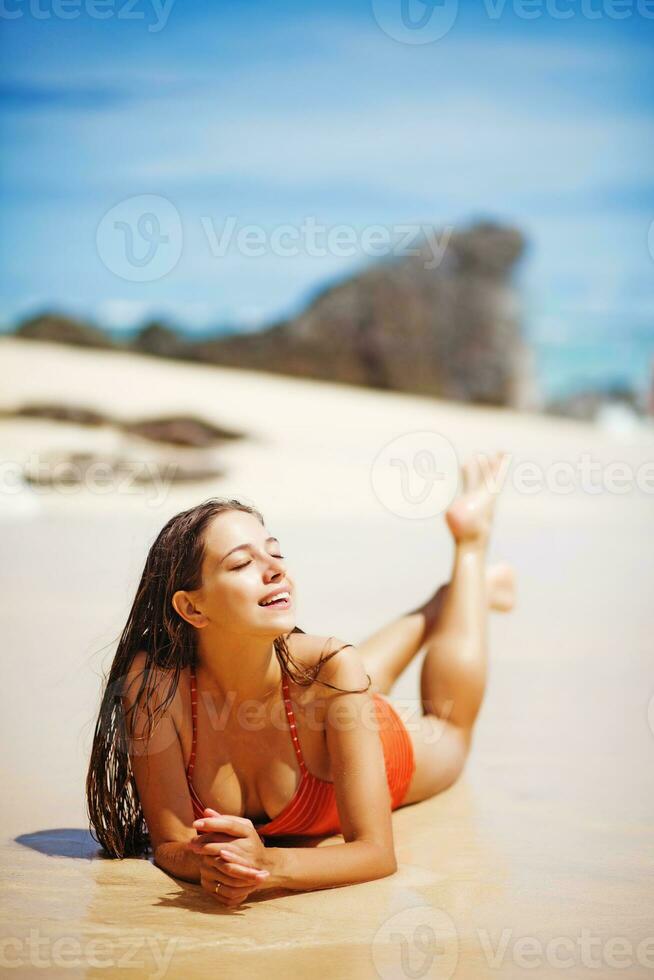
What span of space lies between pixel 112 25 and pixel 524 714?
516 inches

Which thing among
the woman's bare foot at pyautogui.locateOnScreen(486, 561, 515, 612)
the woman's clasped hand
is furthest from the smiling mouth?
the woman's bare foot at pyautogui.locateOnScreen(486, 561, 515, 612)

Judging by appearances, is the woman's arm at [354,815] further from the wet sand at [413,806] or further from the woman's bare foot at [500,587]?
the woman's bare foot at [500,587]

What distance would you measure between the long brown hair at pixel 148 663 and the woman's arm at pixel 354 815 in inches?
3.2

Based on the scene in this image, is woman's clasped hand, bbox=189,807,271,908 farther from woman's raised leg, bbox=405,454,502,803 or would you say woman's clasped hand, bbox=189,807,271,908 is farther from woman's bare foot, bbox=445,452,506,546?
woman's bare foot, bbox=445,452,506,546

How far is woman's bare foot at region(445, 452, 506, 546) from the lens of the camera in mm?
2699

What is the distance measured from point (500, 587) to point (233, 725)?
106 cm

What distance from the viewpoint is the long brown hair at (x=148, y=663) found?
1924 mm

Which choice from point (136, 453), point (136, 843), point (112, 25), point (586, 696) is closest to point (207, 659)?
point (136, 843)

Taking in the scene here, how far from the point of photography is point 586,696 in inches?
122

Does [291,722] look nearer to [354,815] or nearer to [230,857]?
[354,815]

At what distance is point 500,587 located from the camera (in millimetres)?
2842

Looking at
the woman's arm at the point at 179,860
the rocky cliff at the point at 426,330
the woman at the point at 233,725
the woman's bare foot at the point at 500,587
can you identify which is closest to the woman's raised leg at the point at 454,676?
the woman's bare foot at the point at 500,587

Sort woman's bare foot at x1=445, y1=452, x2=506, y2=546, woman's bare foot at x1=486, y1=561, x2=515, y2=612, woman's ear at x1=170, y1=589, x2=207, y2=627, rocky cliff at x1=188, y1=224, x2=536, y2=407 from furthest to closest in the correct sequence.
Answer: rocky cliff at x1=188, y1=224, x2=536, y2=407
woman's bare foot at x1=486, y1=561, x2=515, y2=612
woman's bare foot at x1=445, y1=452, x2=506, y2=546
woman's ear at x1=170, y1=589, x2=207, y2=627

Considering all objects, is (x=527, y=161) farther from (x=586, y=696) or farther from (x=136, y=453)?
(x=586, y=696)
